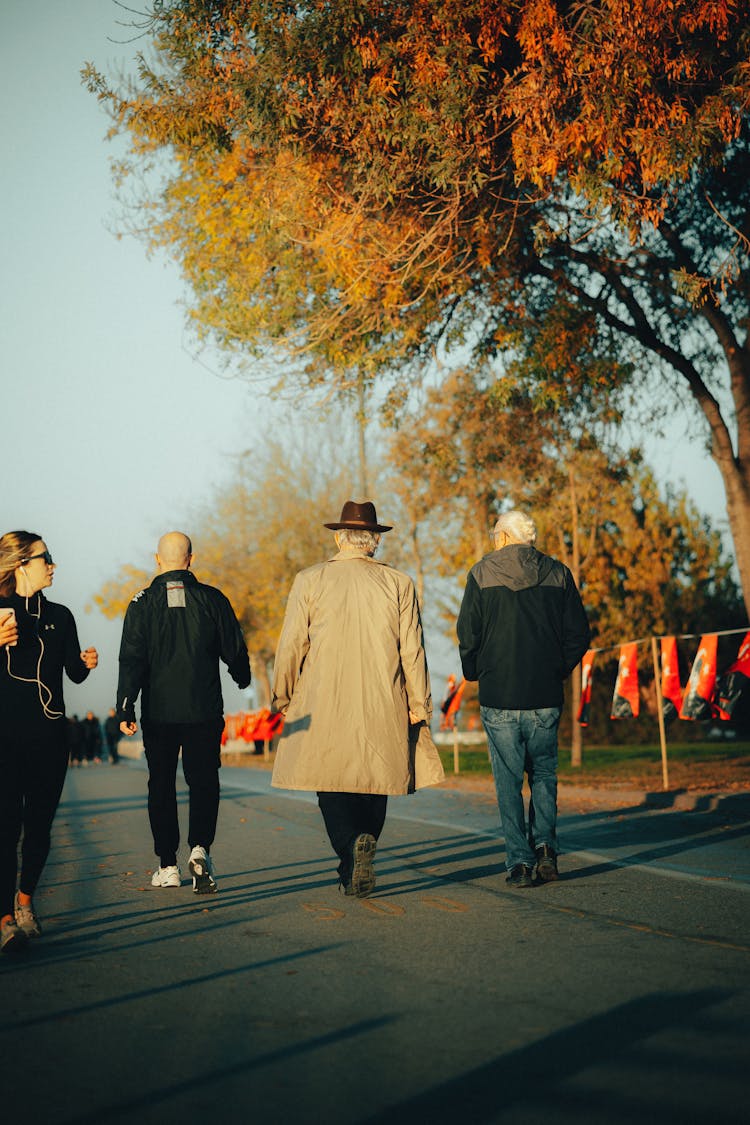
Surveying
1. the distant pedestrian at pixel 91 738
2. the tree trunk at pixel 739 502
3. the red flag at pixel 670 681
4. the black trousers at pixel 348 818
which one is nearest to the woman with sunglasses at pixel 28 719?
the black trousers at pixel 348 818

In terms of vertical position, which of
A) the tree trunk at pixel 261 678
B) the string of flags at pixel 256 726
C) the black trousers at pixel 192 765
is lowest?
the black trousers at pixel 192 765

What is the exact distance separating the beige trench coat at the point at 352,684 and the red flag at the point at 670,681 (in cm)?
814

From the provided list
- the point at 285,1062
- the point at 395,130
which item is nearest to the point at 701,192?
the point at 395,130

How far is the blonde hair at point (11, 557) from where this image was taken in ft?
21.5

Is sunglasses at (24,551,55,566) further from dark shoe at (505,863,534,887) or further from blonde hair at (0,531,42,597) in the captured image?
dark shoe at (505,863,534,887)

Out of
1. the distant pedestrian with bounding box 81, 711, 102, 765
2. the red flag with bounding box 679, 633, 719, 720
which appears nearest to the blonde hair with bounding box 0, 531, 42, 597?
the red flag with bounding box 679, 633, 719, 720

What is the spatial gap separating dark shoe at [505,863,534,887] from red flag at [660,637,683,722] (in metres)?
7.82

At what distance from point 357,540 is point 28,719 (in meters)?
2.27

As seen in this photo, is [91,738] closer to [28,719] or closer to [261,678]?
[261,678]

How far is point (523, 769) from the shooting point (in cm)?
789

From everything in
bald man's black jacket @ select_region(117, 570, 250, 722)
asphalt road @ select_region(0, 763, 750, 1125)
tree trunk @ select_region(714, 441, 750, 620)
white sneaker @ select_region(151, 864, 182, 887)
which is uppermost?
tree trunk @ select_region(714, 441, 750, 620)

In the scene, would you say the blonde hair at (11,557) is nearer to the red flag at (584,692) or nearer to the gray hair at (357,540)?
the gray hair at (357,540)

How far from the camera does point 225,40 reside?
13.6 metres

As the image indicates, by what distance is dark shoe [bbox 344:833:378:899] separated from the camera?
24.2 feet
